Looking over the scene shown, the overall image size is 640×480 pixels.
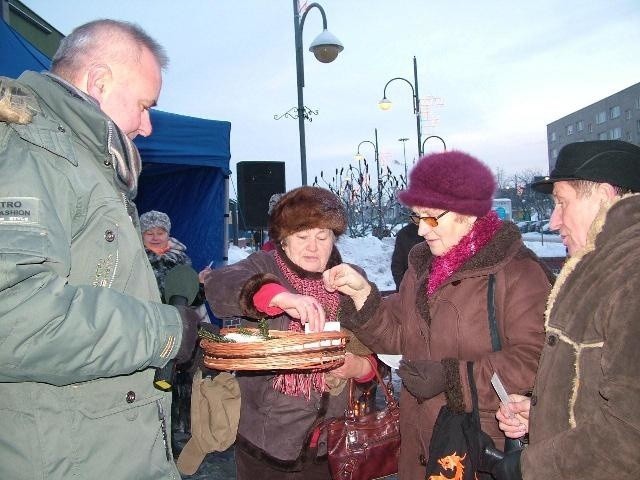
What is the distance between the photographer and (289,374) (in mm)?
2445

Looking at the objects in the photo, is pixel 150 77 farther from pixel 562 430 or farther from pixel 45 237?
pixel 562 430

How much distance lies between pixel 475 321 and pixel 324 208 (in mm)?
972

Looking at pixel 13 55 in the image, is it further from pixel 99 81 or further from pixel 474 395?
pixel 474 395

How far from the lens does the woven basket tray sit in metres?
1.72

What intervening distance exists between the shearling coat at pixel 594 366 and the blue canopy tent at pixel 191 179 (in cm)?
534

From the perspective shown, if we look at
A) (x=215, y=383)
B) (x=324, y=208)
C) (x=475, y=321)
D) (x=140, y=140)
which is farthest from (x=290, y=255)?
(x=140, y=140)

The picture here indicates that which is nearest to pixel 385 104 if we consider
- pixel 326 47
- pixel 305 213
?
pixel 326 47

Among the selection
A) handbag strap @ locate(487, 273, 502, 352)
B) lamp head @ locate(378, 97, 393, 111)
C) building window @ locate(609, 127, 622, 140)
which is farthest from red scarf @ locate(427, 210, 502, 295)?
building window @ locate(609, 127, 622, 140)

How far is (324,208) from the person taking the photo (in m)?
2.68

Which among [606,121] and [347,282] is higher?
[606,121]

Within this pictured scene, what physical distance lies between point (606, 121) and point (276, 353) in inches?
3422

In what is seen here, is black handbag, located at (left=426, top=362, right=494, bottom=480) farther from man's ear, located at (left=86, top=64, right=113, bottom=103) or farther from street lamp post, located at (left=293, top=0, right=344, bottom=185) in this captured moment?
street lamp post, located at (left=293, top=0, right=344, bottom=185)

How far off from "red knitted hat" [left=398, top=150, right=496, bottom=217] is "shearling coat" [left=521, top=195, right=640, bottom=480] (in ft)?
2.09

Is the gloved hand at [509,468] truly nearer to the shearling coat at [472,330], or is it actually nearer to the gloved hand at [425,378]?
the shearling coat at [472,330]
